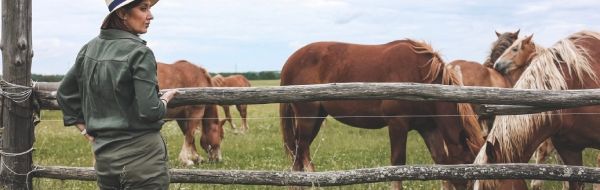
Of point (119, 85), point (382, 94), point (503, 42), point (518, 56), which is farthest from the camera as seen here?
point (503, 42)

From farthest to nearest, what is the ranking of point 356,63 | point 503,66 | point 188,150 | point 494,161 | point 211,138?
1. point 503,66
2. point 211,138
3. point 188,150
4. point 356,63
5. point 494,161

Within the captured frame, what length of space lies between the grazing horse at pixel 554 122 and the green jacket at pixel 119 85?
3.49 m

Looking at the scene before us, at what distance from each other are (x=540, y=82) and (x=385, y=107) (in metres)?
1.97

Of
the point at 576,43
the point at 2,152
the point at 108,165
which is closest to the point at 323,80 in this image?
the point at 576,43

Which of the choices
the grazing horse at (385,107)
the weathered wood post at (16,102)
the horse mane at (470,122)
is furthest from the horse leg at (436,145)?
the weathered wood post at (16,102)

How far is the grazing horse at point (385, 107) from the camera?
7.20 metres

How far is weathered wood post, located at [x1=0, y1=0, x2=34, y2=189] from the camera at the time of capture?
481 centimetres

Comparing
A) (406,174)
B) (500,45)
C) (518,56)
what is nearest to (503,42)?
(500,45)

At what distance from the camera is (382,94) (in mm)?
4922

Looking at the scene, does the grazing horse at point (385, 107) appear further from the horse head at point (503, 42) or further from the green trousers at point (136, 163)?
the horse head at point (503, 42)

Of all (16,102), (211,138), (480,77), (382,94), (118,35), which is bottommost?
(211,138)

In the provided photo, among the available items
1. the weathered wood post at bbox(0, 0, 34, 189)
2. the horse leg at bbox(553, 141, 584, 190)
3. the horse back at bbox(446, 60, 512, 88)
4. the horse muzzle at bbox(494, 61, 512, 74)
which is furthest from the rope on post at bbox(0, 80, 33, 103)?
the horse muzzle at bbox(494, 61, 512, 74)

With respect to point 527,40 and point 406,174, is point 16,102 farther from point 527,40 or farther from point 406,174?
point 527,40

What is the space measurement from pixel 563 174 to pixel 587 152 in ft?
22.9
